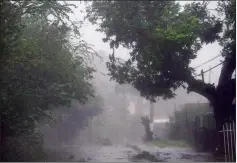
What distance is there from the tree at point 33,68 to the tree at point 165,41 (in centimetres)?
197

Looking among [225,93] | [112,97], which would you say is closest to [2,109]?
[225,93]

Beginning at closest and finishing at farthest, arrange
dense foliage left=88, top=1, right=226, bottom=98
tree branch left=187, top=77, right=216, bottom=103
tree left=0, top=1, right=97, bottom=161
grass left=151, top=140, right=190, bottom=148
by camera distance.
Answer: tree left=0, top=1, right=97, bottom=161, dense foliage left=88, top=1, right=226, bottom=98, tree branch left=187, top=77, right=216, bottom=103, grass left=151, top=140, right=190, bottom=148

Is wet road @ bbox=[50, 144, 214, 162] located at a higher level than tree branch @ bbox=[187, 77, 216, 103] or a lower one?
lower

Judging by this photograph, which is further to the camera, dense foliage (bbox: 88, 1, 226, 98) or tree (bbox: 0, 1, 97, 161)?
dense foliage (bbox: 88, 1, 226, 98)

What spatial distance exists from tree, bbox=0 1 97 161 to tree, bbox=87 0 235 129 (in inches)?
77.4

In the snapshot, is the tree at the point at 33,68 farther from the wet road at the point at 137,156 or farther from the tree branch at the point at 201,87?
the tree branch at the point at 201,87

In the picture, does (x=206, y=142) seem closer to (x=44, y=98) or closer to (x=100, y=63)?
(x=100, y=63)

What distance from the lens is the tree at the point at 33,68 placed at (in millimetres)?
8734

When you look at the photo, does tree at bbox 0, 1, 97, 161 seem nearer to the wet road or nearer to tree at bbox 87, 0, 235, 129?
tree at bbox 87, 0, 235, 129

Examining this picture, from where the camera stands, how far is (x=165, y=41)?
1327 centimetres

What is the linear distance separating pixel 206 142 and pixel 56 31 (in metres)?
10.7

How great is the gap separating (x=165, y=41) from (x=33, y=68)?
612 centimetres

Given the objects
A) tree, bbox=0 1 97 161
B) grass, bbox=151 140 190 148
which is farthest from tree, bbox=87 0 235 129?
grass, bbox=151 140 190 148

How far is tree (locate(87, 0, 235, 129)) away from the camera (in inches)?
526
